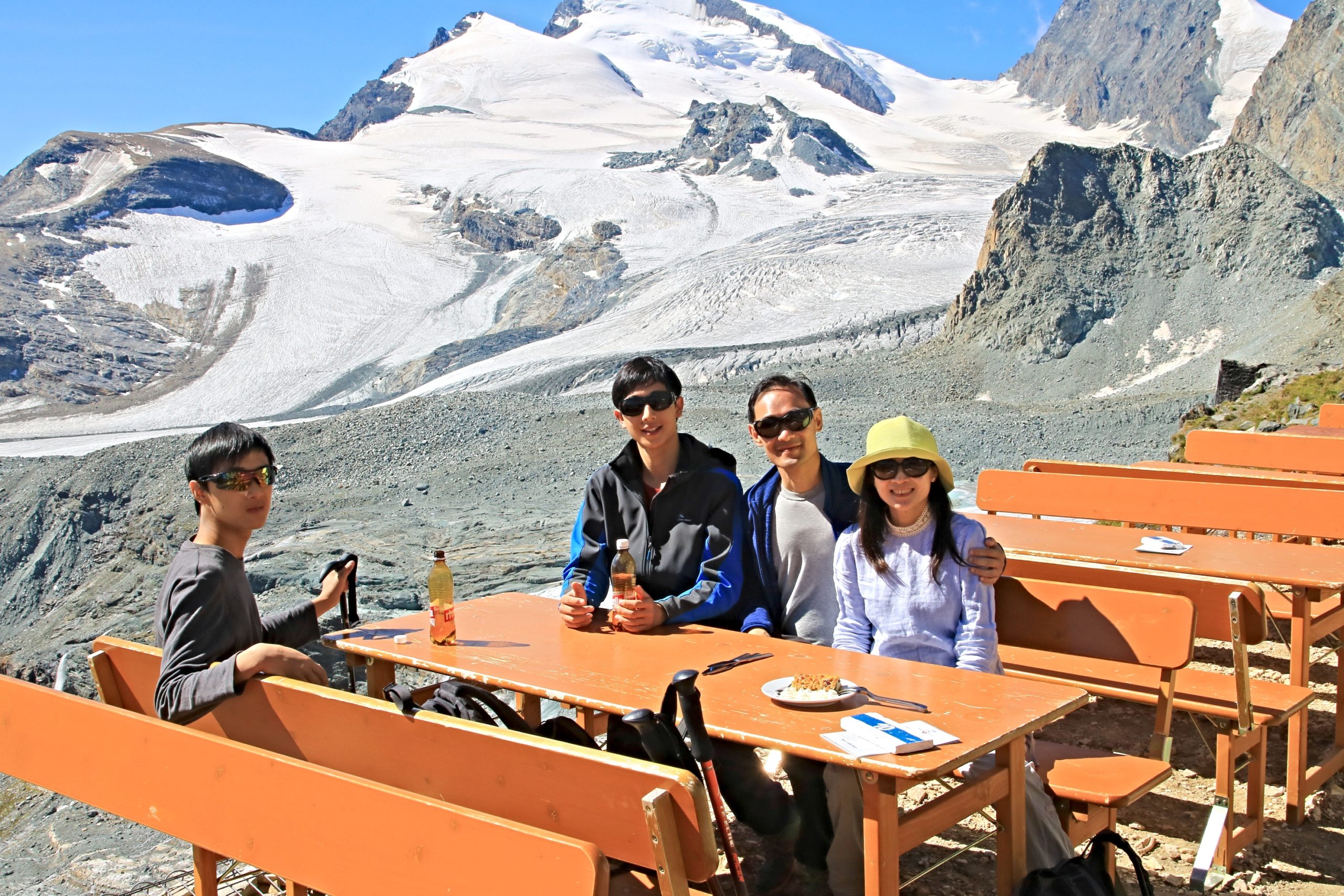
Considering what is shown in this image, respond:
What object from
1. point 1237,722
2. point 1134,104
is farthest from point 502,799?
point 1134,104

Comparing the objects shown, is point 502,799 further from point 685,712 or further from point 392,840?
point 685,712

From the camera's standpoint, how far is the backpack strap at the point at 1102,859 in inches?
100

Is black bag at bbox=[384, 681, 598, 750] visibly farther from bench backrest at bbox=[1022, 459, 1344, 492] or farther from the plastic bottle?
bench backrest at bbox=[1022, 459, 1344, 492]

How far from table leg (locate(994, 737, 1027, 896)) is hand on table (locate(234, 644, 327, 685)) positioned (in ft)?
5.40

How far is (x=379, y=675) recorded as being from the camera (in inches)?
137

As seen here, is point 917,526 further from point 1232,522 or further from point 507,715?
point 1232,522

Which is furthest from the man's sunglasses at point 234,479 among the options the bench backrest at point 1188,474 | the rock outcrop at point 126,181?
the rock outcrop at point 126,181

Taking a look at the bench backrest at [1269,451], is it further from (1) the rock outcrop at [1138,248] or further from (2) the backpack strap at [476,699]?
(1) the rock outcrop at [1138,248]

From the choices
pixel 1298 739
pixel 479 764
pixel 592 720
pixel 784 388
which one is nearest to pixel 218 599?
pixel 479 764

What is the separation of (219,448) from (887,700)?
72.7 inches

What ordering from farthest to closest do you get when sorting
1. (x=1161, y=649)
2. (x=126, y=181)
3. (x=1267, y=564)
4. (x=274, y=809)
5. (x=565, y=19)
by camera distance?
(x=565, y=19) < (x=126, y=181) < (x=1267, y=564) < (x=1161, y=649) < (x=274, y=809)

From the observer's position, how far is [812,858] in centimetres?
301

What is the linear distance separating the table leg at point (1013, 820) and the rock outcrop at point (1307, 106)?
44.2 m

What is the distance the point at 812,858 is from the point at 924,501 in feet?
3.45
